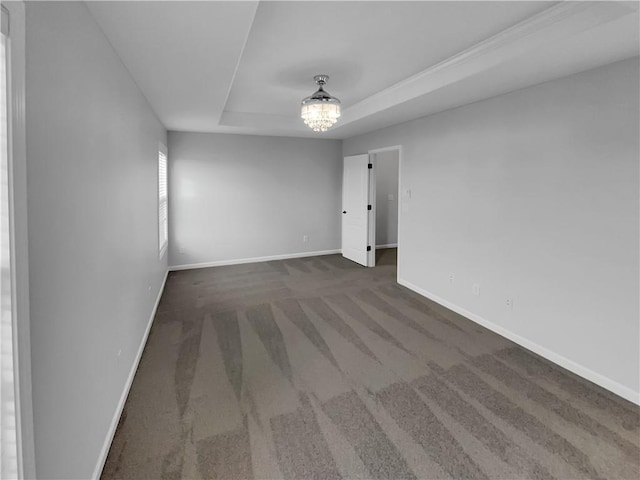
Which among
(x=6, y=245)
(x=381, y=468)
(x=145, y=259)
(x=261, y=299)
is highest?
(x=6, y=245)

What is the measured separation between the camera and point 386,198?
7402mm

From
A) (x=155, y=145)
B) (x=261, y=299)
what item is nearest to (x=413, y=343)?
(x=261, y=299)

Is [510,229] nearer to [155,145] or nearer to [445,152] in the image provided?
[445,152]

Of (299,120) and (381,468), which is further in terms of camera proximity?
(299,120)

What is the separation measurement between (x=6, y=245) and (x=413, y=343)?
9.67ft

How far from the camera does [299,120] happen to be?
539 cm

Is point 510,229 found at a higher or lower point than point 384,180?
lower

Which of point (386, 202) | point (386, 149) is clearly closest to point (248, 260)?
point (386, 149)

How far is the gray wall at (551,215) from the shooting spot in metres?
2.34

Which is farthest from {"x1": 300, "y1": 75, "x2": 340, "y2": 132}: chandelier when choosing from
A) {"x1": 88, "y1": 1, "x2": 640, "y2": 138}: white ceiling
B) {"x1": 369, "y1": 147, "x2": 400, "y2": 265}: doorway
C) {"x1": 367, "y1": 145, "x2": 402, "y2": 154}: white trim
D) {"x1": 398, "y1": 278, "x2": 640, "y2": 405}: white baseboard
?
{"x1": 369, "y1": 147, "x2": 400, "y2": 265}: doorway

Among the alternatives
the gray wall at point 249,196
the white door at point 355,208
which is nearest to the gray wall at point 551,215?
the white door at point 355,208

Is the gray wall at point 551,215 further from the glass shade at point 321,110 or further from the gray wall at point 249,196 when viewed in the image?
the gray wall at point 249,196

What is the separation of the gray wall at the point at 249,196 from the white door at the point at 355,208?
44 centimetres

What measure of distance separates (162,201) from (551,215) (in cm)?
469
